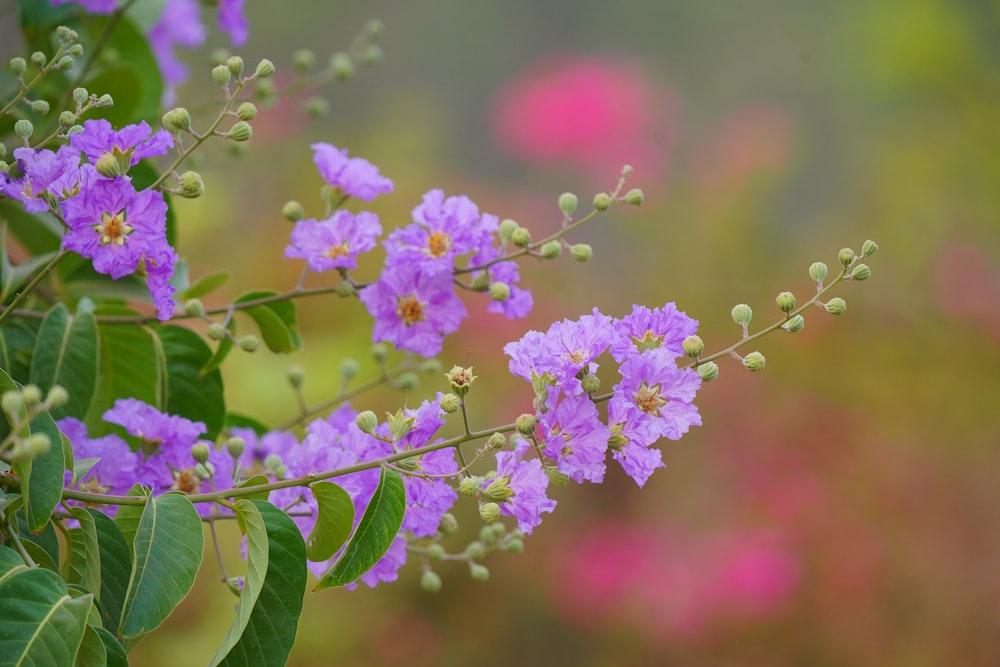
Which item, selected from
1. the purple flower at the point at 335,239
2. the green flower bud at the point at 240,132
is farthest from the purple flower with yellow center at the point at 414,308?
the green flower bud at the point at 240,132

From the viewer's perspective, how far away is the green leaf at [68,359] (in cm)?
54

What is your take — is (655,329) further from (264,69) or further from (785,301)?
(264,69)

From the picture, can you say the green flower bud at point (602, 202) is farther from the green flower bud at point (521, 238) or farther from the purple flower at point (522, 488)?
the purple flower at point (522, 488)

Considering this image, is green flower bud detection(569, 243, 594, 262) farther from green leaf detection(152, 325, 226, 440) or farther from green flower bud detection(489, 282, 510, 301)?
green leaf detection(152, 325, 226, 440)

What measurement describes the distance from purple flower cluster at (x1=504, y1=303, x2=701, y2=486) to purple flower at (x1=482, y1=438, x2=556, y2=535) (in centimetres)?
1

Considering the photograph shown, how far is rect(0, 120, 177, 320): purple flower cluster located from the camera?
461 millimetres

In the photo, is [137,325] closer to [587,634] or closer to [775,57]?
[587,634]

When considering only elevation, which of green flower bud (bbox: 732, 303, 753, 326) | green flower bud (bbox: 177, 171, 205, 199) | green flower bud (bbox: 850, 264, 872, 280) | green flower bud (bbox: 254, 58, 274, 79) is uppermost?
green flower bud (bbox: 254, 58, 274, 79)

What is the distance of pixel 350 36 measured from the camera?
15.5ft

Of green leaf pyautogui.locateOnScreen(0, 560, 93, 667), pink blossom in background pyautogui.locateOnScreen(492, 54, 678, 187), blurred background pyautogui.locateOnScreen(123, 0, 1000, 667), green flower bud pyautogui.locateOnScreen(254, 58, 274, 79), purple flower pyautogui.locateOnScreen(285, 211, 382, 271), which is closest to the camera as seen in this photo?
green leaf pyautogui.locateOnScreen(0, 560, 93, 667)

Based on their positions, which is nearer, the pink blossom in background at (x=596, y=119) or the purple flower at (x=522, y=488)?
the purple flower at (x=522, y=488)

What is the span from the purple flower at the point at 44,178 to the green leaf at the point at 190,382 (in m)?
0.15

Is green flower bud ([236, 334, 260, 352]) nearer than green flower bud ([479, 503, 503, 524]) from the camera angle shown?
No

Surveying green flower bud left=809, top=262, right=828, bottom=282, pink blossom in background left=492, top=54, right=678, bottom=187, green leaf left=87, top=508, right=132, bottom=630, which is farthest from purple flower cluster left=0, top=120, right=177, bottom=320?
pink blossom in background left=492, top=54, right=678, bottom=187
